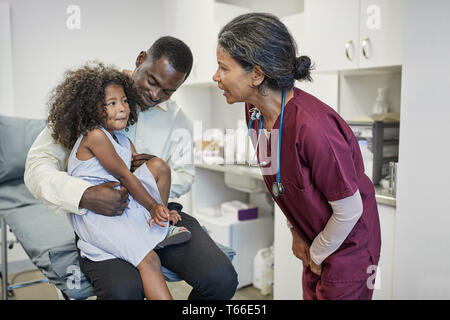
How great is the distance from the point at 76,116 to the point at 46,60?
0.16m

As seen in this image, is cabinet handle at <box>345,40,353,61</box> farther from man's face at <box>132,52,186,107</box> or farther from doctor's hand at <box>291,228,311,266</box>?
man's face at <box>132,52,186,107</box>

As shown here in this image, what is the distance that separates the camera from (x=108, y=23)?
0.78m

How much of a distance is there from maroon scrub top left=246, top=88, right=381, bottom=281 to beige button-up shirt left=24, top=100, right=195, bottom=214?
175 millimetres

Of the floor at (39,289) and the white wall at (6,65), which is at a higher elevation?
the white wall at (6,65)

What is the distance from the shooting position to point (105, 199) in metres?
0.69

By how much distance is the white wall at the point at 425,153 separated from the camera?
1.15 m

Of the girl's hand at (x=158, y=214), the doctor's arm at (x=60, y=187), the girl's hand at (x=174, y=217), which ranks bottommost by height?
the girl's hand at (x=174, y=217)

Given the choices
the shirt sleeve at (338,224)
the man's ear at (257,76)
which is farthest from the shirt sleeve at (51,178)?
the shirt sleeve at (338,224)

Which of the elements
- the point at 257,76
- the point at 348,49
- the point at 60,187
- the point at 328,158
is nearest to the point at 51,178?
the point at 60,187

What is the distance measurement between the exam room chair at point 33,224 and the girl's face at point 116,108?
0.17 meters

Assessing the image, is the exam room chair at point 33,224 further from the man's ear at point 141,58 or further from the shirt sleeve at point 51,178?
the man's ear at point 141,58

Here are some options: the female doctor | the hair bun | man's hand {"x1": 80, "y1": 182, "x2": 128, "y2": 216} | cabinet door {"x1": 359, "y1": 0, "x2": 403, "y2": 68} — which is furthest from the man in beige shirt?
cabinet door {"x1": 359, "y1": 0, "x2": 403, "y2": 68}
